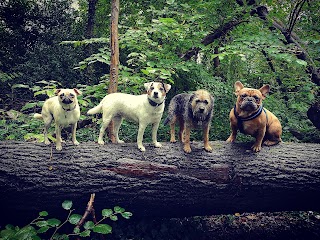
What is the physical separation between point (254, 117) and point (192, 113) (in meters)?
0.89

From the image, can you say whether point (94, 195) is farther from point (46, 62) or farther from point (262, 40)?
point (46, 62)

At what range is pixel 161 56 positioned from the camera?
623 centimetres

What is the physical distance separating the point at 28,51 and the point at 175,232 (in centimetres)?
900

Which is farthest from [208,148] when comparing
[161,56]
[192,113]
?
[161,56]

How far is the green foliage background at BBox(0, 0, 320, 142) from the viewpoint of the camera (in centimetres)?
567

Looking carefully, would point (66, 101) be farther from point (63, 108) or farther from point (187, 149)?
point (187, 149)

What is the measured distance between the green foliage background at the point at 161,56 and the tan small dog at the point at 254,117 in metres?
0.91

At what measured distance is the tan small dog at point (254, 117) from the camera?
392 centimetres

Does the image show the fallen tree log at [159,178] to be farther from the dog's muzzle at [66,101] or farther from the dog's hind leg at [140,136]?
the dog's muzzle at [66,101]

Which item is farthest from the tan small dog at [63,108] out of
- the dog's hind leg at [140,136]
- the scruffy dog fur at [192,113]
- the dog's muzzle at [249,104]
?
the dog's muzzle at [249,104]

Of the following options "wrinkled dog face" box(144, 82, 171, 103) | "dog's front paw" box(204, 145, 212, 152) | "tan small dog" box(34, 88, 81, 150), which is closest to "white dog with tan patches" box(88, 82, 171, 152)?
"wrinkled dog face" box(144, 82, 171, 103)

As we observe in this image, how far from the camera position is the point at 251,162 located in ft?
13.5

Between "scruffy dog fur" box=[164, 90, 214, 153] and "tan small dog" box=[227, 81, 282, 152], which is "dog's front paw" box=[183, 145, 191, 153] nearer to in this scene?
"scruffy dog fur" box=[164, 90, 214, 153]


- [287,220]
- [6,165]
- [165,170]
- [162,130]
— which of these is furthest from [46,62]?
[287,220]
